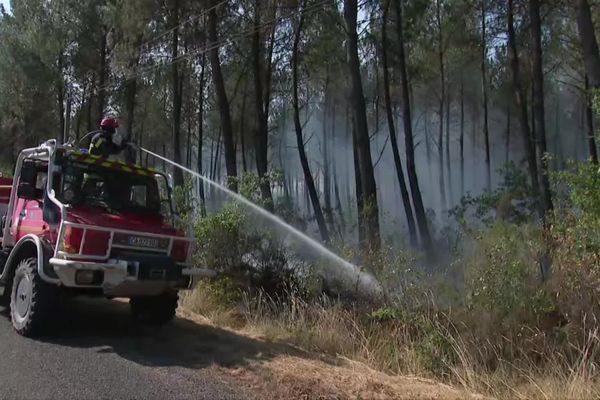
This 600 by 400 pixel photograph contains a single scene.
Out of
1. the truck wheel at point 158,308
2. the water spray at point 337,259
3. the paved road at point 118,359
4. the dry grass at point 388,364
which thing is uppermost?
the water spray at point 337,259

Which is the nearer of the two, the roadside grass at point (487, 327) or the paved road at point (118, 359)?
the paved road at point (118, 359)

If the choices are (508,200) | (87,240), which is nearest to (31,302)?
(87,240)

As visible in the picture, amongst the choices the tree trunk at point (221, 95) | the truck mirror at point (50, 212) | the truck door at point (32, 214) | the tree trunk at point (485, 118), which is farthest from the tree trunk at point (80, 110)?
the truck mirror at point (50, 212)

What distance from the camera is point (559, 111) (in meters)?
28.5

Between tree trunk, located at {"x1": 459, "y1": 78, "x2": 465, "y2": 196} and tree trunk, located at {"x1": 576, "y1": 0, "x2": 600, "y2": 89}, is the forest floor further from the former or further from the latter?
tree trunk, located at {"x1": 459, "y1": 78, "x2": 465, "y2": 196}

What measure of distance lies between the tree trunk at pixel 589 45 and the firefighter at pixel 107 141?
9.90m

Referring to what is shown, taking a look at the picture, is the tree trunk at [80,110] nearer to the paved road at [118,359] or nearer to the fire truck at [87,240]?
the fire truck at [87,240]

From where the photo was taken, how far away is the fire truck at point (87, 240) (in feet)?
24.0

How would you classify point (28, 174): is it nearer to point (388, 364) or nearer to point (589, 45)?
point (388, 364)

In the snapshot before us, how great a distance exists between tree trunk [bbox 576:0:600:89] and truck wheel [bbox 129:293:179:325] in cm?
994

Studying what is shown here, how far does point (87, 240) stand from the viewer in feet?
23.9

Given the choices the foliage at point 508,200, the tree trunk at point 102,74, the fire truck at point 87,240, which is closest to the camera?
the fire truck at point 87,240

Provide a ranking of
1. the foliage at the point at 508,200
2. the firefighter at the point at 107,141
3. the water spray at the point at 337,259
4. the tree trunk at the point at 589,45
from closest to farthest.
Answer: the firefighter at the point at 107,141
the water spray at the point at 337,259
the tree trunk at the point at 589,45
the foliage at the point at 508,200

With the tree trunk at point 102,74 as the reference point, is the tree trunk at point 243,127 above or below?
below
